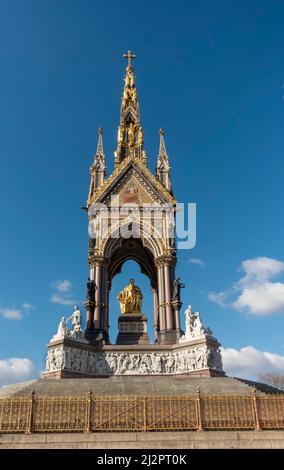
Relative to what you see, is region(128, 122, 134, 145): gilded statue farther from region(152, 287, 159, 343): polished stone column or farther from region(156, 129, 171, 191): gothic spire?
region(152, 287, 159, 343): polished stone column

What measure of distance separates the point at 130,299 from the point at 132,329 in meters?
2.13

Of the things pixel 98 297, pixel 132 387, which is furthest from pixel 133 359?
pixel 132 387

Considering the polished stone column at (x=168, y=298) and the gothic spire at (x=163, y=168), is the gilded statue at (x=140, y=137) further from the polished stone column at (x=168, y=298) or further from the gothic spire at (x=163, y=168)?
the polished stone column at (x=168, y=298)

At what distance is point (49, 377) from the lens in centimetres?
2022

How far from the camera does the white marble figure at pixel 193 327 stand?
71.7 ft

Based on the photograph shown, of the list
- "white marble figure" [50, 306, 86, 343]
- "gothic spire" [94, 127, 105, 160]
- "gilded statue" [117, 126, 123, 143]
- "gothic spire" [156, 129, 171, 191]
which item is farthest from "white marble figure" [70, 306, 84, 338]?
"gilded statue" [117, 126, 123, 143]

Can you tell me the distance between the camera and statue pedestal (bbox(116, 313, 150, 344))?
24.9 metres

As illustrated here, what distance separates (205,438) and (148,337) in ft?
41.8

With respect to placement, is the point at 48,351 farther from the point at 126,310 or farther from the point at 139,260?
the point at 139,260

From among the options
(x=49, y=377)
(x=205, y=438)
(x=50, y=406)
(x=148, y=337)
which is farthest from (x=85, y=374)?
(x=205, y=438)

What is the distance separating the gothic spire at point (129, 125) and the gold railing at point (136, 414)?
19.1m

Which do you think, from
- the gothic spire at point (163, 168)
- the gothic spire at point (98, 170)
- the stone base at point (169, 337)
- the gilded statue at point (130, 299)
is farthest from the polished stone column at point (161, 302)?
the gothic spire at point (98, 170)

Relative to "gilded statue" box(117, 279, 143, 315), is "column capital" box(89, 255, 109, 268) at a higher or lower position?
higher

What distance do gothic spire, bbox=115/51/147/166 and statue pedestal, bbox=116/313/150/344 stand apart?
11035mm
